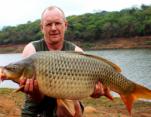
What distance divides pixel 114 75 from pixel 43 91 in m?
0.90

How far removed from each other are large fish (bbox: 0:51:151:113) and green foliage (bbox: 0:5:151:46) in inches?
3178

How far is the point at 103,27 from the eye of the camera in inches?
3765

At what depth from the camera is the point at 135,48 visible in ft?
261

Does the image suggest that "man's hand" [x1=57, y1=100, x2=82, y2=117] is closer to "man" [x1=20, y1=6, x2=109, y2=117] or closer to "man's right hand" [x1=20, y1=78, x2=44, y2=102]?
"man" [x1=20, y1=6, x2=109, y2=117]

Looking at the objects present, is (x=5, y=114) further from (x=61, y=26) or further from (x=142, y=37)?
(x=142, y=37)

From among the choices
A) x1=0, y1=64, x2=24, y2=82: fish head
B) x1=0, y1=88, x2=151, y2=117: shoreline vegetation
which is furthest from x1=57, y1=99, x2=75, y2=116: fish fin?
x1=0, y1=88, x2=151, y2=117: shoreline vegetation

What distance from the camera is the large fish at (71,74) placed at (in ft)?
16.4

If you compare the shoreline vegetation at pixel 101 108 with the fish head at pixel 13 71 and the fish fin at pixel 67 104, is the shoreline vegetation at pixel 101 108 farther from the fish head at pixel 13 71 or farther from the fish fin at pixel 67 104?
the fish head at pixel 13 71

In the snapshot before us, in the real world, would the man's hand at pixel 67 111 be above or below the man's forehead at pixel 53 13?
below

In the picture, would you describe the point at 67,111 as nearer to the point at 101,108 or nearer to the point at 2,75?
the point at 2,75

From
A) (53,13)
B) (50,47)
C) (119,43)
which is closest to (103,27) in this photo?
(119,43)

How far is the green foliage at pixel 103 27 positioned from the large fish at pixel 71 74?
265 ft

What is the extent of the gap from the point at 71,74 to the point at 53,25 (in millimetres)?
1112

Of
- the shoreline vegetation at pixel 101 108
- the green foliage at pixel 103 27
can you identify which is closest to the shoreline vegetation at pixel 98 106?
the shoreline vegetation at pixel 101 108
